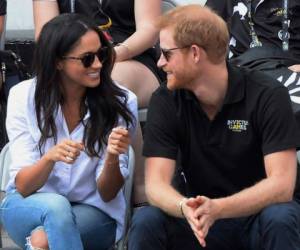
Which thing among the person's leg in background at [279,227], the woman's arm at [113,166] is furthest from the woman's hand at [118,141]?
the person's leg in background at [279,227]

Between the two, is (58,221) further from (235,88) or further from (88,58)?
(235,88)

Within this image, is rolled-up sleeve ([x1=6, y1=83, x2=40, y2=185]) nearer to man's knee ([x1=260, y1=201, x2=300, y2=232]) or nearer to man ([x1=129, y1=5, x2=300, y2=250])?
man ([x1=129, y1=5, x2=300, y2=250])

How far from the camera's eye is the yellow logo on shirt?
3.34 meters

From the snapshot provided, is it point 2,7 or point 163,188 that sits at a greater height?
point 2,7

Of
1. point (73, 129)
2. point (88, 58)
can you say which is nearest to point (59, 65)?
point (88, 58)

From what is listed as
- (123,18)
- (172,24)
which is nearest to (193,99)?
(172,24)

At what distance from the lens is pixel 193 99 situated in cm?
340

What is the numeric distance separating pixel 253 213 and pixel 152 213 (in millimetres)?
419

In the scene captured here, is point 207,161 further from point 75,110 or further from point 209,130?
point 75,110

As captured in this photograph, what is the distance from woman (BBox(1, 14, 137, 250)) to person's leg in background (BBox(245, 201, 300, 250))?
681mm

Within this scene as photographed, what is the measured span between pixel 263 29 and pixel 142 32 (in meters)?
0.70

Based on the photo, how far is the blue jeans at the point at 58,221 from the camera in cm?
319

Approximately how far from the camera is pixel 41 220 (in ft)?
10.7

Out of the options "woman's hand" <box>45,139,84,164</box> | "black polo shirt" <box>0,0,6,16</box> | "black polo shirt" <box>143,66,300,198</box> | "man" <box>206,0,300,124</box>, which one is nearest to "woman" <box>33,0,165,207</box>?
"black polo shirt" <box>0,0,6,16</box>
